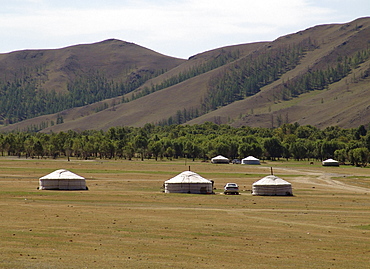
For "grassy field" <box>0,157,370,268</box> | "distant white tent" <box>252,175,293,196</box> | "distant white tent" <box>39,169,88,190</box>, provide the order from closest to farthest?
"grassy field" <box>0,157,370,268</box>, "distant white tent" <box>39,169,88,190</box>, "distant white tent" <box>252,175,293,196</box>

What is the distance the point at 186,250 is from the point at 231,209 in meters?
23.0

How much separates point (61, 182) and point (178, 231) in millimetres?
36087

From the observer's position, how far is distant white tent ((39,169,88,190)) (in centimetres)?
7300

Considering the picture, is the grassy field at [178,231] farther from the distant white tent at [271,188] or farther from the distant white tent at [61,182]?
the distant white tent at [271,188]

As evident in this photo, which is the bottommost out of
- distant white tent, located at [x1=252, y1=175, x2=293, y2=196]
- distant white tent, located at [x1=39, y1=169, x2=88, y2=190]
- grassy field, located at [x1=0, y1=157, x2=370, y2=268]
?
grassy field, located at [x1=0, y1=157, x2=370, y2=268]

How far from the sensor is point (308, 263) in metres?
31.2

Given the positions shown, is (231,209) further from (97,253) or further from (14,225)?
(97,253)

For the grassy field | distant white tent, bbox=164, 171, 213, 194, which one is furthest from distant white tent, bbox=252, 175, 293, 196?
distant white tent, bbox=164, 171, 213, 194

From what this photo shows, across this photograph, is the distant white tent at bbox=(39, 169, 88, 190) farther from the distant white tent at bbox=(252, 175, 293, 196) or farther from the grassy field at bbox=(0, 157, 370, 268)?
the distant white tent at bbox=(252, 175, 293, 196)

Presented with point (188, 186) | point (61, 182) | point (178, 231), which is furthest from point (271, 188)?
point (178, 231)

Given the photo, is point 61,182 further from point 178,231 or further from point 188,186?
point 178,231

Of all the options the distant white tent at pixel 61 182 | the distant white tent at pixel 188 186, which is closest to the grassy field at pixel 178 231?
the distant white tent at pixel 61 182

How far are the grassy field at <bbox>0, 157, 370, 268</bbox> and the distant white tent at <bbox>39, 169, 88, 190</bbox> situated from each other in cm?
456

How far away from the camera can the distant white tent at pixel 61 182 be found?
2874 inches
